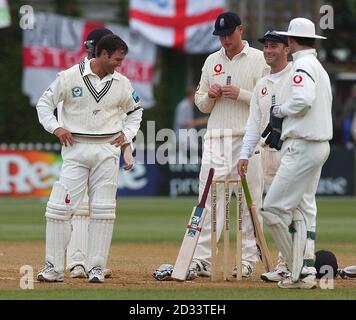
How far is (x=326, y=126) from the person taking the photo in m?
10.5

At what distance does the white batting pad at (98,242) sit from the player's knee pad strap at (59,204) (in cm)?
28

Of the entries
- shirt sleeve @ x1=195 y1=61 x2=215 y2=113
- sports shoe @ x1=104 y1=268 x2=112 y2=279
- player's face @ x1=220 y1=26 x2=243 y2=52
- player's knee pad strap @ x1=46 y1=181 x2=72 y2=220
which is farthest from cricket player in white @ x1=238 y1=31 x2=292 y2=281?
player's knee pad strap @ x1=46 y1=181 x2=72 y2=220

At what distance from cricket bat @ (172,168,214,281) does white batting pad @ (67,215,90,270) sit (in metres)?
1.06

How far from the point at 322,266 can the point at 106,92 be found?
8.44 ft

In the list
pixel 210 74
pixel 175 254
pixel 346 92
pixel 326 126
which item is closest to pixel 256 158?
pixel 210 74

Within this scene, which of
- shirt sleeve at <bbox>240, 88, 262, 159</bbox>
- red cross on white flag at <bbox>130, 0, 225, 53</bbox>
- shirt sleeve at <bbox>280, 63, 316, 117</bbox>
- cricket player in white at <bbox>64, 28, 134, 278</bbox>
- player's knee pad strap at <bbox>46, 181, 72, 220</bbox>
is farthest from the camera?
red cross on white flag at <bbox>130, 0, 225, 53</bbox>

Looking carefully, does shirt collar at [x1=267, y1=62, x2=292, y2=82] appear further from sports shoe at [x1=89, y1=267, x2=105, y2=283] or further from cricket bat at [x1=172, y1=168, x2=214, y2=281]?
sports shoe at [x1=89, y1=267, x2=105, y2=283]

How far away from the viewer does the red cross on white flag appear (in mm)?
29641

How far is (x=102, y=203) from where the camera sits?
11148 mm

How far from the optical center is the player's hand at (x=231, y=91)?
11.9m

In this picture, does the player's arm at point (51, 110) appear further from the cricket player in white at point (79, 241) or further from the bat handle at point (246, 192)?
the bat handle at point (246, 192)

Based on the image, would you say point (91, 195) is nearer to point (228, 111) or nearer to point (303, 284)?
point (228, 111)

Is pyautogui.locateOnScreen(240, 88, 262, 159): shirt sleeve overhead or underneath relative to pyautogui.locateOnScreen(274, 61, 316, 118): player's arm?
underneath
